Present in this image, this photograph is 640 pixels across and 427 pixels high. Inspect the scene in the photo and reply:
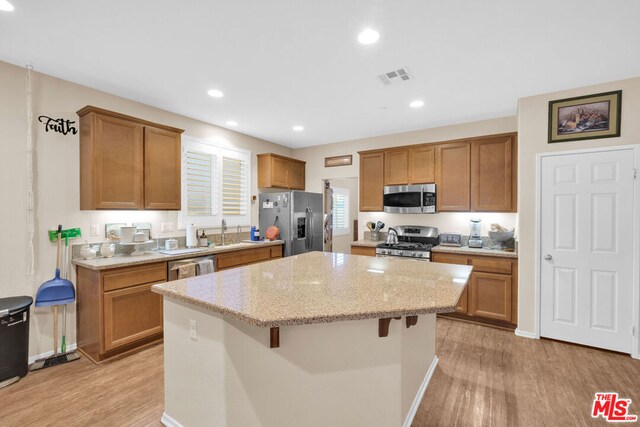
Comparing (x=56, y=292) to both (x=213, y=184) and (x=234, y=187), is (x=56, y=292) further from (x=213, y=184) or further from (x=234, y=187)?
(x=234, y=187)

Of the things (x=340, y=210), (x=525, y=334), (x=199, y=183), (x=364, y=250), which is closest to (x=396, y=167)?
(x=364, y=250)

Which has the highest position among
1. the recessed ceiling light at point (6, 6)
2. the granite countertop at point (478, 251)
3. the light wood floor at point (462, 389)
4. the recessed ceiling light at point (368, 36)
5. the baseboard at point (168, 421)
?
the recessed ceiling light at point (6, 6)

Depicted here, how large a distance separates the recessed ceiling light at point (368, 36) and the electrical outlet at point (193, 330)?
223cm

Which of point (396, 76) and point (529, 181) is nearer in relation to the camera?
point (396, 76)

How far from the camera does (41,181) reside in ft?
8.82

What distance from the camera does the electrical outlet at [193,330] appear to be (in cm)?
169

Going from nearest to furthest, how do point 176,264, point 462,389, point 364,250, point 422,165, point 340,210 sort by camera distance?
1. point 462,389
2. point 176,264
3. point 422,165
4. point 364,250
5. point 340,210

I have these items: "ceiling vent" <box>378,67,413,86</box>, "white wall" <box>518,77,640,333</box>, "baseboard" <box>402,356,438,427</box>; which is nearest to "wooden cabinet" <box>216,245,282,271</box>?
"baseboard" <box>402,356,438,427</box>

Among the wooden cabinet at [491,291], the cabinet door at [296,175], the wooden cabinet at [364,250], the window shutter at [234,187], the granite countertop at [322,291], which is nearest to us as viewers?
the granite countertop at [322,291]

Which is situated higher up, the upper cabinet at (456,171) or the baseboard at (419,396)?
the upper cabinet at (456,171)

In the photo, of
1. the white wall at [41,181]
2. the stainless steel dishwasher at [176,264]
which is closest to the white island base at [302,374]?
the stainless steel dishwasher at [176,264]

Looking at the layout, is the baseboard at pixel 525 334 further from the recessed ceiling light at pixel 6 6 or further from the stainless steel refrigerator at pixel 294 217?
the recessed ceiling light at pixel 6 6

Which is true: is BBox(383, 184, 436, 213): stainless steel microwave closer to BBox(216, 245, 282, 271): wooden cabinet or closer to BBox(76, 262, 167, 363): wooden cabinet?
BBox(216, 245, 282, 271): wooden cabinet

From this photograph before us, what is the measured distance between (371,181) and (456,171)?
1.26m
